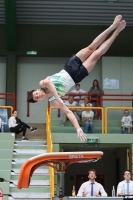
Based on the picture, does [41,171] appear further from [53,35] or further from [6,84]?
[53,35]

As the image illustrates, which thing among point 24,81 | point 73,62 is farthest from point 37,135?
point 73,62

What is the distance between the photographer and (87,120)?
13727 mm

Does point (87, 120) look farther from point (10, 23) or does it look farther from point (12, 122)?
point (10, 23)

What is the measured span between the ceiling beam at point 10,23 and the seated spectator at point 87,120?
3.95 m

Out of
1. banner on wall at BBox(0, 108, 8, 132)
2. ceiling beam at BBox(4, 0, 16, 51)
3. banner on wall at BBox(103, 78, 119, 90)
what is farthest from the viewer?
banner on wall at BBox(103, 78, 119, 90)

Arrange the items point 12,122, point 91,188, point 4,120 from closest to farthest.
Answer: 1. point 91,188
2. point 12,122
3. point 4,120

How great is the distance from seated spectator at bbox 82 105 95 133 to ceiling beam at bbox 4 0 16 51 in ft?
13.0

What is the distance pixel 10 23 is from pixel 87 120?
427 cm

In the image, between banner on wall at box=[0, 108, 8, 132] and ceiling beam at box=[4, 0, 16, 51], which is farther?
ceiling beam at box=[4, 0, 16, 51]

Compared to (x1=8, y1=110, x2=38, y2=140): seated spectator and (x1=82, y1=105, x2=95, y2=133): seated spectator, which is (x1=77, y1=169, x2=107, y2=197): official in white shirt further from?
(x1=8, y1=110, x2=38, y2=140): seated spectator

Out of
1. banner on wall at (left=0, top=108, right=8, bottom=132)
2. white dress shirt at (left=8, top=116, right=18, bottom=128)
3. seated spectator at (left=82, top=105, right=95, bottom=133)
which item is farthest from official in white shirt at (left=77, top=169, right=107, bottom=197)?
banner on wall at (left=0, top=108, right=8, bottom=132)

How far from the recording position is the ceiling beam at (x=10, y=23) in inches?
569

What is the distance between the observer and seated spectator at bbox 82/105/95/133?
13531 millimetres

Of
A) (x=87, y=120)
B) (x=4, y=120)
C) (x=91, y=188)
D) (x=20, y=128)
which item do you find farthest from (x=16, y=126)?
(x=91, y=188)
